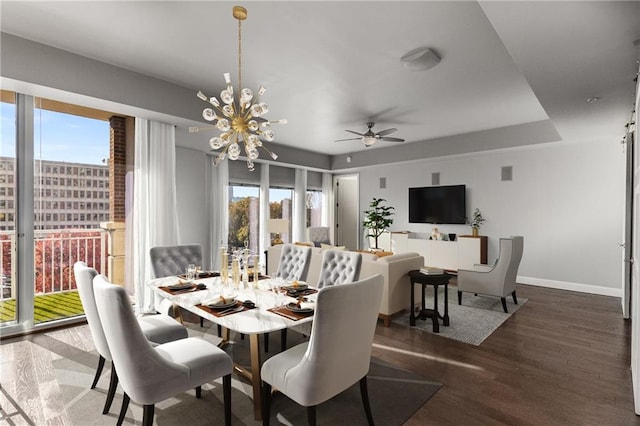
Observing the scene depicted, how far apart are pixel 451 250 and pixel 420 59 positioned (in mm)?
4493

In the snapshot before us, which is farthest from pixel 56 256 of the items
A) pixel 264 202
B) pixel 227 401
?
pixel 264 202

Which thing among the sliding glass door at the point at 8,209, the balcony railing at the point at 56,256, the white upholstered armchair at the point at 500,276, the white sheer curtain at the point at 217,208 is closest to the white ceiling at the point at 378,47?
the sliding glass door at the point at 8,209

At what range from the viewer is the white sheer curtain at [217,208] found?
20.6 ft

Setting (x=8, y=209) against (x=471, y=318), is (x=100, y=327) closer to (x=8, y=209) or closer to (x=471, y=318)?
(x=8, y=209)

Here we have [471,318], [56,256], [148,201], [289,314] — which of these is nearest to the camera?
[289,314]

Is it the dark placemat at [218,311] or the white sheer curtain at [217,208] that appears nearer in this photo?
the dark placemat at [218,311]

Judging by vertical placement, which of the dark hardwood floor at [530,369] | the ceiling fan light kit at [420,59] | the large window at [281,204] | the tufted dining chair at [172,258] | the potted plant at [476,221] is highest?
the ceiling fan light kit at [420,59]

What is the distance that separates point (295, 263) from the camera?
3.62m

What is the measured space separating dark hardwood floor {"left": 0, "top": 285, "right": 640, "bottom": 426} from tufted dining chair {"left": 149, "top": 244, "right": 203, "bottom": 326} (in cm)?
76

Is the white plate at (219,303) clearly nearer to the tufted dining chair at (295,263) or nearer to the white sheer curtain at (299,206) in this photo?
the tufted dining chair at (295,263)

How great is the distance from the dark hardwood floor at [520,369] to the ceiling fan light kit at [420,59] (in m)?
2.86

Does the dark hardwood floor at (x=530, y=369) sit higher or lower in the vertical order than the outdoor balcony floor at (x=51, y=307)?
lower

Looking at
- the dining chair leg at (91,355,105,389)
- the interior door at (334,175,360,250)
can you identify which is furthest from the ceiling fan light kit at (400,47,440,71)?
the interior door at (334,175,360,250)

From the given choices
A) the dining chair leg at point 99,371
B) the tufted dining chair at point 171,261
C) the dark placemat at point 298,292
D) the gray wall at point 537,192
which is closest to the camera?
the dining chair leg at point 99,371
